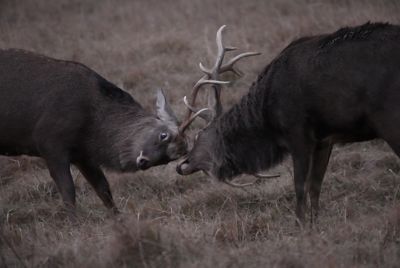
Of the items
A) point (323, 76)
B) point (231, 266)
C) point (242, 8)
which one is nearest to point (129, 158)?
point (323, 76)

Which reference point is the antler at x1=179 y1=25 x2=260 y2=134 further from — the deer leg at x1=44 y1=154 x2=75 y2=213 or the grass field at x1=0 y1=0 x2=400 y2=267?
the deer leg at x1=44 y1=154 x2=75 y2=213

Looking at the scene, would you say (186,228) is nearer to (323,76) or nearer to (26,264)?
(26,264)

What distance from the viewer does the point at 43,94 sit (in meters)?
7.75

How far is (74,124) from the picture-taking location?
769cm

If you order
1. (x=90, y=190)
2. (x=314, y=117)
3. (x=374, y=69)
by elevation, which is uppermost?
(x=374, y=69)


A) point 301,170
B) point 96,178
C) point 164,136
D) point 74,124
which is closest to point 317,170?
point 301,170

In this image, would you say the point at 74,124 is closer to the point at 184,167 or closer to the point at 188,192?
the point at 184,167

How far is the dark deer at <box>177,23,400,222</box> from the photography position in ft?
20.6

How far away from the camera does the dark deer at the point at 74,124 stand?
7.63 m

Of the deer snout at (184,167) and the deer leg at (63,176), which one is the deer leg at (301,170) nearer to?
the deer snout at (184,167)

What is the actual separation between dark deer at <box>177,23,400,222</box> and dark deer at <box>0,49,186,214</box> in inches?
20.3

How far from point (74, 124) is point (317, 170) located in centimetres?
247

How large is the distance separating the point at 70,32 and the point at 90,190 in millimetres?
7030

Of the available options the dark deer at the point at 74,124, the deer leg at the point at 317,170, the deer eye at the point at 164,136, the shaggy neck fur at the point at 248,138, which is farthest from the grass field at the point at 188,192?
the deer eye at the point at 164,136
